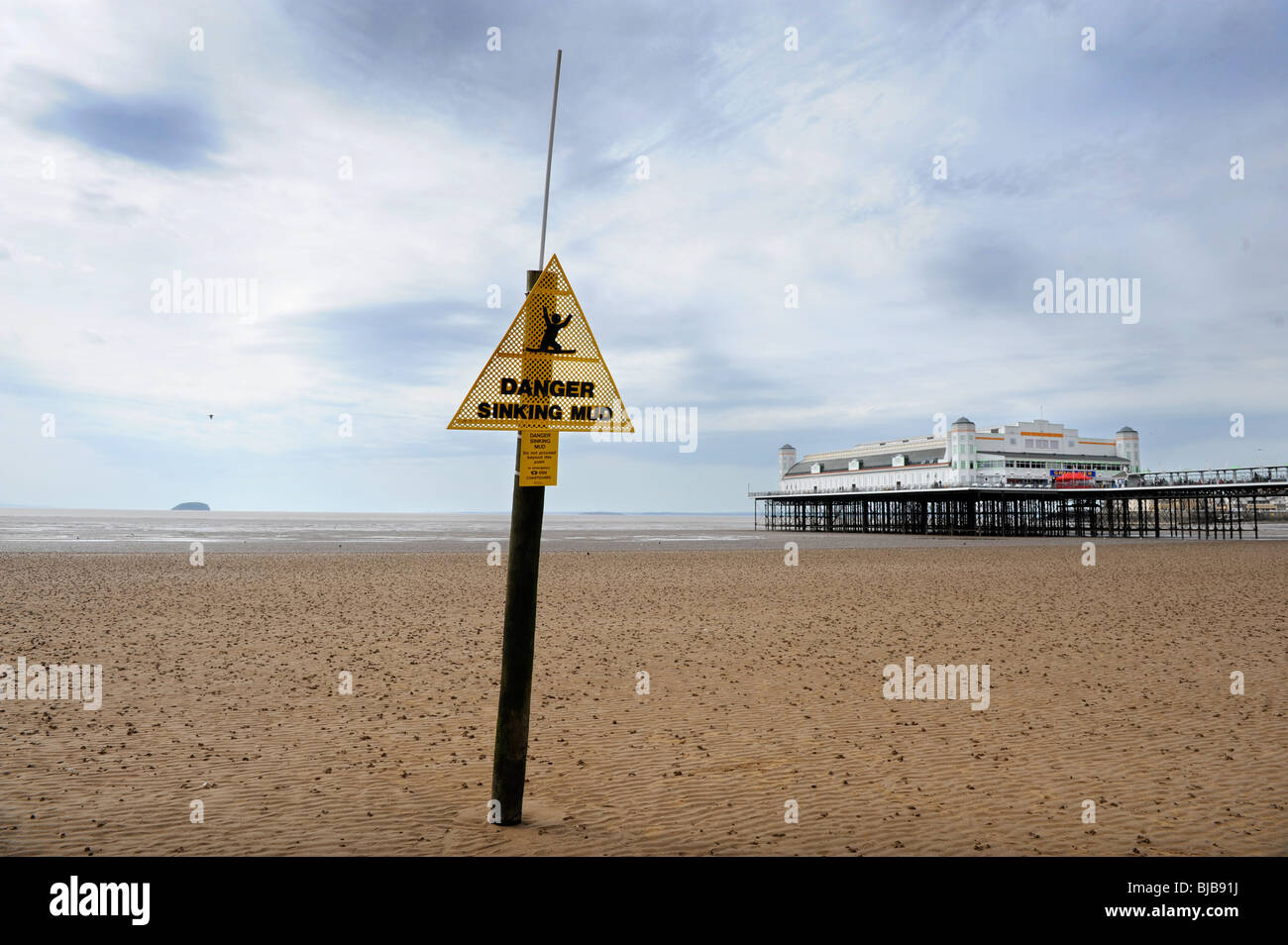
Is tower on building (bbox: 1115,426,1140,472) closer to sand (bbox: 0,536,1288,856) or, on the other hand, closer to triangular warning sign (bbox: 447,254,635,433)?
sand (bbox: 0,536,1288,856)

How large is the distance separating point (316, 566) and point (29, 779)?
2300cm

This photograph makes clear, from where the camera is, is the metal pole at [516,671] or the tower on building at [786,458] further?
the tower on building at [786,458]

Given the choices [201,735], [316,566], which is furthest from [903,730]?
[316,566]

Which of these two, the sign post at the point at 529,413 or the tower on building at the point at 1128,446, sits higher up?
the tower on building at the point at 1128,446

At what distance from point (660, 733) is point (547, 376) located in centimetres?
405

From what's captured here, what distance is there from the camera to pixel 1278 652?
1143 centimetres

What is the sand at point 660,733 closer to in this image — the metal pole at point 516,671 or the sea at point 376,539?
the metal pole at point 516,671

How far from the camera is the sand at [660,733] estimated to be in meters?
5.18

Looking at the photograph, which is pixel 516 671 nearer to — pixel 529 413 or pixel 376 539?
pixel 529 413

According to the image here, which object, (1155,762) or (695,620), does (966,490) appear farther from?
(1155,762)

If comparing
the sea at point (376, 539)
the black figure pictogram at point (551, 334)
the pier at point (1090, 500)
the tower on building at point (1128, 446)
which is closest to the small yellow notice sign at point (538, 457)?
the black figure pictogram at point (551, 334)

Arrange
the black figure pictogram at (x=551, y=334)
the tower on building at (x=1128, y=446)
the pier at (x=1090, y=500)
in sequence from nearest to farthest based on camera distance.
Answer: the black figure pictogram at (x=551, y=334) → the pier at (x=1090, y=500) → the tower on building at (x=1128, y=446)

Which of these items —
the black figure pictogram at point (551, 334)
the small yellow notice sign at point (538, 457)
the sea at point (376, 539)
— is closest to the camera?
the small yellow notice sign at point (538, 457)

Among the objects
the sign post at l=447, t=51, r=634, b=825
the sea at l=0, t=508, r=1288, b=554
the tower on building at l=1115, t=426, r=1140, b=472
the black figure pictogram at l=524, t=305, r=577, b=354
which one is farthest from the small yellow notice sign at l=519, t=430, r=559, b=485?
the tower on building at l=1115, t=426, r=1140, b=472
